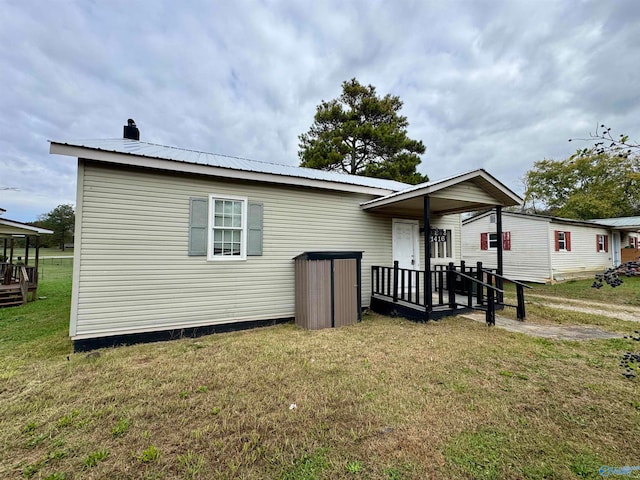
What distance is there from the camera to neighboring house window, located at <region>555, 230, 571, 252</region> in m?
14.0

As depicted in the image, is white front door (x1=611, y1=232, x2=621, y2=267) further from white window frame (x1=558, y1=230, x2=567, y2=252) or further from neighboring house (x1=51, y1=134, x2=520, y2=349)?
neighboring house (x1=51, y1=134, x2=520, y2=349)

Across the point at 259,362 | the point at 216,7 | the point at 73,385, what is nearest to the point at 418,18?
the point at 216,7

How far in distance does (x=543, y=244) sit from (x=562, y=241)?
5.10 feet

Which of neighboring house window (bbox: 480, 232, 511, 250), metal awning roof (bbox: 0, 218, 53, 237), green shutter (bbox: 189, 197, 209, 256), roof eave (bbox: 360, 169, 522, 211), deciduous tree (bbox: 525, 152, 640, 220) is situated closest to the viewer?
green shutter (bbox: 189, 197, 209, 256)

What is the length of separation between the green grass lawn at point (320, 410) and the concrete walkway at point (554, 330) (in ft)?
1.67

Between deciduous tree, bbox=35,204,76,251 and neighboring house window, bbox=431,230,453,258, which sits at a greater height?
deciduous tree, bbox=35,204,76,251

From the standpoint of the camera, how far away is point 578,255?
49.7ft

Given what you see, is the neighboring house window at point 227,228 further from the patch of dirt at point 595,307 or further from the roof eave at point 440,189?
the patch of dirt at point 595,307

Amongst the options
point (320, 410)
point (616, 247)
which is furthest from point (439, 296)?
point (616, 247)

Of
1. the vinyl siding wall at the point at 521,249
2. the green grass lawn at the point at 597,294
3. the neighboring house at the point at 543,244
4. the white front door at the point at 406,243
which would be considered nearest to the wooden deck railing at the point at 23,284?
the white front door at the point at 406,243

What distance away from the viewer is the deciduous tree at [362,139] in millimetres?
18297

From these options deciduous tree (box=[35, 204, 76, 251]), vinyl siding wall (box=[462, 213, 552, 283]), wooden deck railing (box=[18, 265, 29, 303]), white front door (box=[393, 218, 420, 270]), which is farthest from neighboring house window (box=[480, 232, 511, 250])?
deciduous tree (box=[35, 204, 76, 251])

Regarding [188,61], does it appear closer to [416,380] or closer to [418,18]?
[418,18]

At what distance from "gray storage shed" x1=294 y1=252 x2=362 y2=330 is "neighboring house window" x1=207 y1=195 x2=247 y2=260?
1.35m
